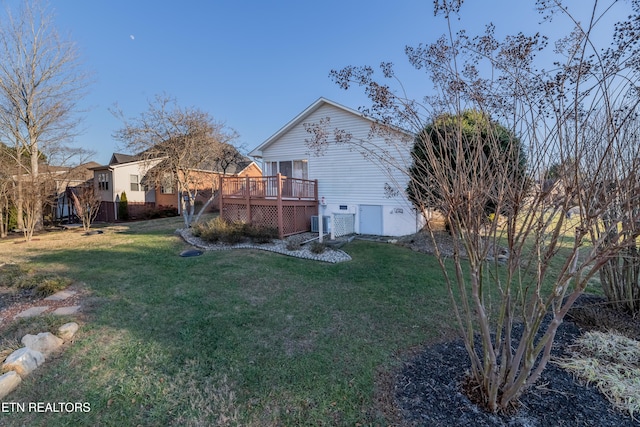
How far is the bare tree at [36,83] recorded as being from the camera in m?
13.3

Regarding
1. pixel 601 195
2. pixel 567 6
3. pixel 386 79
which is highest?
pixel 567 6

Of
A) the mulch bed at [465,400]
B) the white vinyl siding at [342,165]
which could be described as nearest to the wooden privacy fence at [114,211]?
the white vinyl siding at [342,165]

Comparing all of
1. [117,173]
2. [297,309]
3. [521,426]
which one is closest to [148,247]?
[297,309]

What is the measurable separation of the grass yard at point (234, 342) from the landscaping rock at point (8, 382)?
66 millimetres

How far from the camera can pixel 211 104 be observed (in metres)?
13.2

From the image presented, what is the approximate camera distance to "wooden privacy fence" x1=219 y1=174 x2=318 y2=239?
10.1 m

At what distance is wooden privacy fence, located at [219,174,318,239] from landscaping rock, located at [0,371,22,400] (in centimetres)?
722

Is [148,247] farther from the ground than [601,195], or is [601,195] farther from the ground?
[601,195]

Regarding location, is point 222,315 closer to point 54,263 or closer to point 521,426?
point 521,426

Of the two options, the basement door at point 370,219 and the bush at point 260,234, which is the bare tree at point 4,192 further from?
the basement door at point 370,219

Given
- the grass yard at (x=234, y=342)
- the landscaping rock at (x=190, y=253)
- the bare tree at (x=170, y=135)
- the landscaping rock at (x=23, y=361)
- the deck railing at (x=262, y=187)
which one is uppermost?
the bare tree at (x=170, y=135)

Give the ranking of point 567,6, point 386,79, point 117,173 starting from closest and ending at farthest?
point 567,6 < point 386,79 < point 117,173

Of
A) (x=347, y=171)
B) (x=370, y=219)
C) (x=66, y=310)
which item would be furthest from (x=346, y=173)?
(x=66, y=310)

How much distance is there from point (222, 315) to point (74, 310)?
2.16 metres
